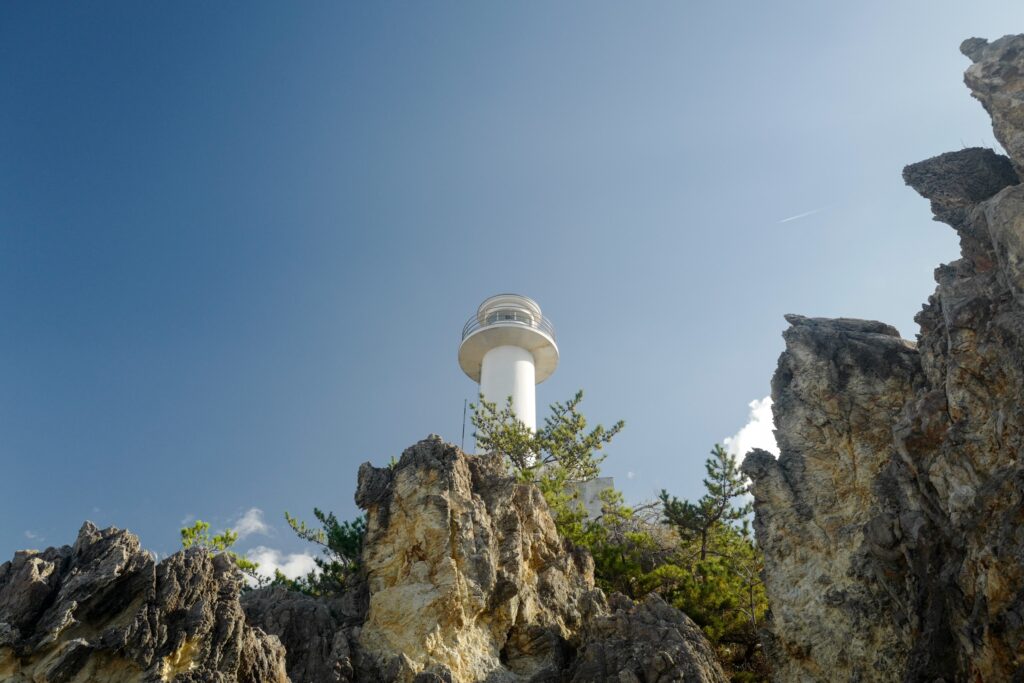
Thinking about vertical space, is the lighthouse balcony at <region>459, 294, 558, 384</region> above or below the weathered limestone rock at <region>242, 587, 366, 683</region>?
above

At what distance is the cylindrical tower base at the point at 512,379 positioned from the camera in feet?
111

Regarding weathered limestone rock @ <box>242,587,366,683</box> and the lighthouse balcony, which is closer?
weathered limestone rock @ <box>242,587,366,683</box>

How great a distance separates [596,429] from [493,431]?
12.7ft

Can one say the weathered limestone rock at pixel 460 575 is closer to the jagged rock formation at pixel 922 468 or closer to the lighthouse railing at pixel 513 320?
the jagged rock formation at pixel 922 468

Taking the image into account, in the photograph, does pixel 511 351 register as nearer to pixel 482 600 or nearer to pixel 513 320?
pixel 513 320

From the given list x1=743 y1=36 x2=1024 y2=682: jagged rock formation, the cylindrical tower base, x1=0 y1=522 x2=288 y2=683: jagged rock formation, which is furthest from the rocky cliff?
the cylindrical tower base

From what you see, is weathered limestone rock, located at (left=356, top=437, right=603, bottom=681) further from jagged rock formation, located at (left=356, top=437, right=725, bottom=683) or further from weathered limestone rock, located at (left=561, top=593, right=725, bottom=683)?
weathered limestone rock, located at (left=561, top=593, right=725, bottom=683)

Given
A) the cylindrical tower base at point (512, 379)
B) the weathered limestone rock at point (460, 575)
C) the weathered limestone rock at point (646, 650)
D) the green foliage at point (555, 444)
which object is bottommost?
the weathered limestone rock at point (646, 650)

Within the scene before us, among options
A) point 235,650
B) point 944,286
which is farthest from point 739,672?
point 235,650

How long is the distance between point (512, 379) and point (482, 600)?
19320mm

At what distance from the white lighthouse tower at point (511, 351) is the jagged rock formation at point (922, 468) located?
18.3m

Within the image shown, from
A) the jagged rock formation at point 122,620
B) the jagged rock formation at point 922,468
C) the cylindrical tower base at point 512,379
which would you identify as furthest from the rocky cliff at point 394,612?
the cylindrical tower base at point 512,379

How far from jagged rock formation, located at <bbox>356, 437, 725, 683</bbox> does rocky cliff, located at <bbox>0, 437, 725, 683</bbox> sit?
0.11ft

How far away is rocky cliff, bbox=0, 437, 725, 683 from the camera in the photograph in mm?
11977
